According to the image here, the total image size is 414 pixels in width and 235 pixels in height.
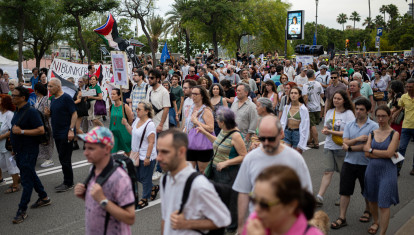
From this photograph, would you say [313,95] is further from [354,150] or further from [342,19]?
[342,19]

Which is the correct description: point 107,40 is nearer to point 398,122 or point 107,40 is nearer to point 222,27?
point 398,122

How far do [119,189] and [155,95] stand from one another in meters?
4.94

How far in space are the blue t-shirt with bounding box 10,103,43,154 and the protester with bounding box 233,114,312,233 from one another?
12.0ft

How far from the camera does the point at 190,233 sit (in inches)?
108

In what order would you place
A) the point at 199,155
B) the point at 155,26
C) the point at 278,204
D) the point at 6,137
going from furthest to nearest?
the point at 155,26 < the point at 6,137 < the point at 199,155 < the point at 278,204

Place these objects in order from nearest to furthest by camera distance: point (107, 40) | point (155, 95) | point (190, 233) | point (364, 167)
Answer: point (190, 233)
point (364, 167)
point (155, 95)
point (107, 40)

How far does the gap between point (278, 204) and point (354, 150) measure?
12.1 ft

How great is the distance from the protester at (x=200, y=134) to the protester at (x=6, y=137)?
3.15 m

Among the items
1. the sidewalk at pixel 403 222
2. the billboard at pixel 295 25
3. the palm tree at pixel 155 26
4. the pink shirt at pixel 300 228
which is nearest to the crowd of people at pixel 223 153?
the pink shirt at pixel 300 228

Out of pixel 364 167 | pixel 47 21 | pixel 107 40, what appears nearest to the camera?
pixel 364 167

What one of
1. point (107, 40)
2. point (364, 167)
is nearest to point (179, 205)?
point (364, 167)

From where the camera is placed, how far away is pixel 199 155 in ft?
18.3

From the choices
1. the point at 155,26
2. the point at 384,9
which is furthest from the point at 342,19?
the point at 155,26

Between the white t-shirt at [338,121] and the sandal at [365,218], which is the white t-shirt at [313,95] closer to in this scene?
the white t-shirt at [338,121]
